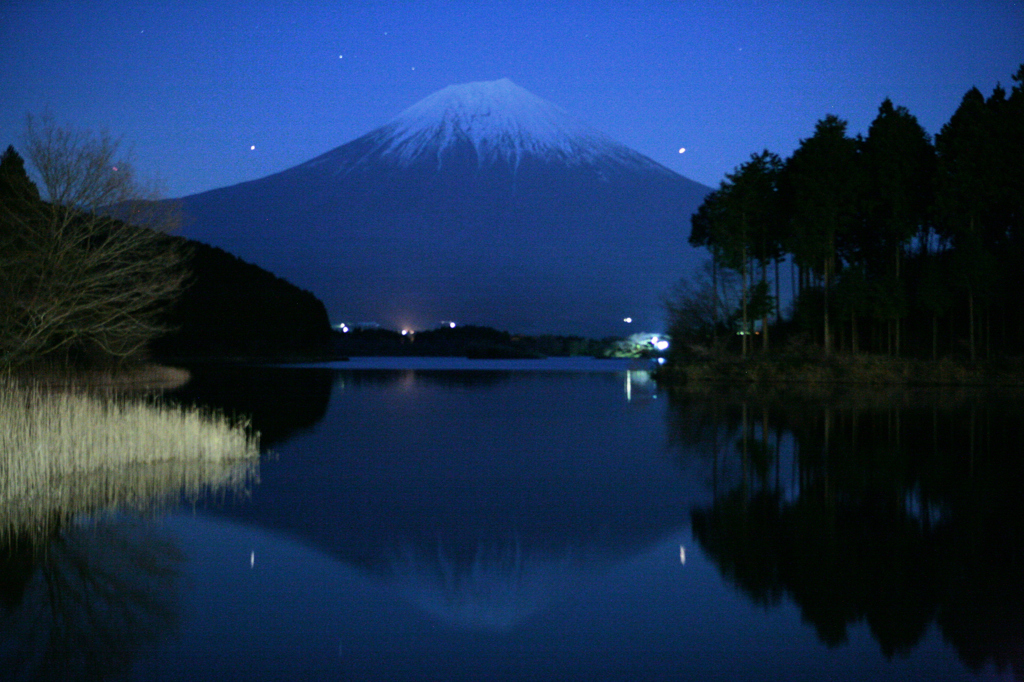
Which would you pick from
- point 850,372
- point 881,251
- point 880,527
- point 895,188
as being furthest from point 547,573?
point 881,251

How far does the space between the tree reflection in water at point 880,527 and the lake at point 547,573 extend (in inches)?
1.1

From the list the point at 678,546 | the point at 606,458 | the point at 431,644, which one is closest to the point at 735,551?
the point at 678,546

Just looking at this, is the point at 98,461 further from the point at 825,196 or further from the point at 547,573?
the point at 825,196

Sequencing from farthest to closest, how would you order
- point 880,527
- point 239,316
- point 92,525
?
point 239,316 → point 880,527 → point 92,525

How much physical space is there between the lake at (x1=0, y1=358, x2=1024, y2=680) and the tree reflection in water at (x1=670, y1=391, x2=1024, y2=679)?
28 mm

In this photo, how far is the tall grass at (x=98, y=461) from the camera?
8023 millimetres

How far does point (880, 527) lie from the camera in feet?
24.0

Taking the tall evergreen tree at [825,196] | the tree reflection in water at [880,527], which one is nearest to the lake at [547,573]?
the tree reflection in water at [880,527]

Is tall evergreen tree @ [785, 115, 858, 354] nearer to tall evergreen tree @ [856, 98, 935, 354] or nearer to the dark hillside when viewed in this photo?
tall evergreen tree @ [856, 98, 935, 354]

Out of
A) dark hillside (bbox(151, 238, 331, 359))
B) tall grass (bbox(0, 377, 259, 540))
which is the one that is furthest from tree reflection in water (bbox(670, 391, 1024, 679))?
dark hillside (bbox(151, 238, 331, 359))

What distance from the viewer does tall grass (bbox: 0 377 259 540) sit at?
26.3 ft

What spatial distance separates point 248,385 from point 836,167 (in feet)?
79.7

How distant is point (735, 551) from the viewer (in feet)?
21.3

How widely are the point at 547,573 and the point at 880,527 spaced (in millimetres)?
3134
